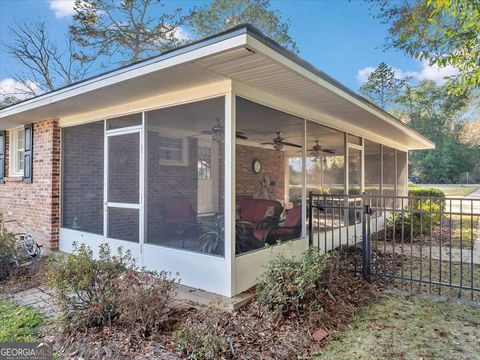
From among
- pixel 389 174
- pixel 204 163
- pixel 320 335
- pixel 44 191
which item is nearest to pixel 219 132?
pixel 204 163

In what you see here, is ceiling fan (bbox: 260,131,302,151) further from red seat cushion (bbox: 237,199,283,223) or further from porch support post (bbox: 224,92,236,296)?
porch support post (bbox: 224,92,236,296)

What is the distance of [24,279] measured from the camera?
4852mm

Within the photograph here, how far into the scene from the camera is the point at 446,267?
18.2 ft

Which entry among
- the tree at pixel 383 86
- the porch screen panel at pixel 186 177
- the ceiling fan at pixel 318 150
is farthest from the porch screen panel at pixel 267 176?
the tree at pixel 383 86

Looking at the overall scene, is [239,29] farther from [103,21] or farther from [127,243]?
[103,21]

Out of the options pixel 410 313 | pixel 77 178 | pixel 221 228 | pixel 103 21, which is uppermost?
pixel 103 21

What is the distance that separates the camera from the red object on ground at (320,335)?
9.82 feet

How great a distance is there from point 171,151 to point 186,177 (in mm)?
480

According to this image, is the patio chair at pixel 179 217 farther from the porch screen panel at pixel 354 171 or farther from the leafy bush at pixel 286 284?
the porch screen panel at pixel 354 171

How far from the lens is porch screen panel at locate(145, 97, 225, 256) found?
4.00 meters

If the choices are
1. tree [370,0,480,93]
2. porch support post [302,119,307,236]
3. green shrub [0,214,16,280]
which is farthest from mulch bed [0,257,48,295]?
tree [370,0,480,93]

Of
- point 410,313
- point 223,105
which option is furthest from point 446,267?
point 223,105

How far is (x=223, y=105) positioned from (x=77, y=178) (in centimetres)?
354

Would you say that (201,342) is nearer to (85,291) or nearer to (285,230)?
(85,291)
